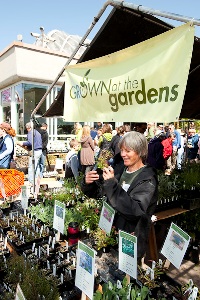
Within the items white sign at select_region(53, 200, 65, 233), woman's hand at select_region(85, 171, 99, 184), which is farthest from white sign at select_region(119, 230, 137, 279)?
white sign at select_region(53, 200, 65, 233)

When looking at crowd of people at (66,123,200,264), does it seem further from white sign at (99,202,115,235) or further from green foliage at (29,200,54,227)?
green foliage at (29,200,54,227)

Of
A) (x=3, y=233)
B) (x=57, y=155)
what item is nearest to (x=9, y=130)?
(x=3, y=233)

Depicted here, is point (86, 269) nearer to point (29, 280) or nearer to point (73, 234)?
point (29, 280)

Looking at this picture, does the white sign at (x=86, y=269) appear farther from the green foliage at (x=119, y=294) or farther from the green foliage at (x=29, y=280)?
the green foliage at (x=29, y=280)

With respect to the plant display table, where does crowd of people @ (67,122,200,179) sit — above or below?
above

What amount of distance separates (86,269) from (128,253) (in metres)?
0.27

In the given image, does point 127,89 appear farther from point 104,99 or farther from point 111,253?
point 111,253

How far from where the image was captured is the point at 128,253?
1.67 m

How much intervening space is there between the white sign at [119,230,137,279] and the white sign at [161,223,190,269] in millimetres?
309

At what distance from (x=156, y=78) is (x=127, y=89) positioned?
0.31 metres

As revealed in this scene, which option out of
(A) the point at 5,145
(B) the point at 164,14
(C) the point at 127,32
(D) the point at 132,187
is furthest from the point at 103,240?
(A) the point at 5,145

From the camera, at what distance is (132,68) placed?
7.18 feet

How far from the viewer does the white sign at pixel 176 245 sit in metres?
1.73

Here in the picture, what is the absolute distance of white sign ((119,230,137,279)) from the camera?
162 centimetres
